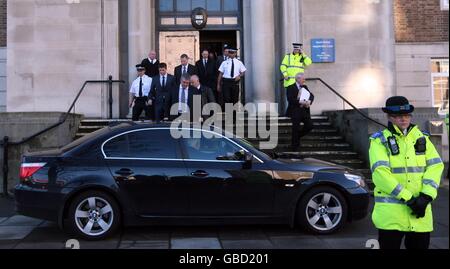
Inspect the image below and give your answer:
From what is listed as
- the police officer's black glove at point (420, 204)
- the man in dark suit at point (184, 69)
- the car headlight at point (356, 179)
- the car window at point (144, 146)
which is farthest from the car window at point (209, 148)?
the man in dark suit at point (184, 69)

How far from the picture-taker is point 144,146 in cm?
697

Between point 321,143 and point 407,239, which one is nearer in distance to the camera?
point 407,239

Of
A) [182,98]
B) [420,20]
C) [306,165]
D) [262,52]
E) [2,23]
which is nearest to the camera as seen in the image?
[306,165]

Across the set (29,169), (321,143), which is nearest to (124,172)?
(29,169)

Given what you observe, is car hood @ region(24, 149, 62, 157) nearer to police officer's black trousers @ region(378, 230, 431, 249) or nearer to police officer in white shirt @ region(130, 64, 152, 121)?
police officer's black trousers @ region(378, 230, 431, 249)

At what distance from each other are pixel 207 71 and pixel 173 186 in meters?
6.67

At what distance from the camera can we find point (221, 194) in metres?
6.80

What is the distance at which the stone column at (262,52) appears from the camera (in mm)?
14312

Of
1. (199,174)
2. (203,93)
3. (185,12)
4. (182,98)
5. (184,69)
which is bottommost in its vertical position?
(199,174)

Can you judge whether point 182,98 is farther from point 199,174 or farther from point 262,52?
point 262,52

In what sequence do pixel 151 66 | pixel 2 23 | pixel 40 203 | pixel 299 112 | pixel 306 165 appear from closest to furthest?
pixel 40 203 < pixel 306 165 < pixel 299 112 < pixel 151 66 < pixel 2 23

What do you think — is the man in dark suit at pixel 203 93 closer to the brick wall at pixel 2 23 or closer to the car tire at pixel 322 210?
the car tire at pixel 322 210

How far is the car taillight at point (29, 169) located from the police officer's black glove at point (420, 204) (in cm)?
486

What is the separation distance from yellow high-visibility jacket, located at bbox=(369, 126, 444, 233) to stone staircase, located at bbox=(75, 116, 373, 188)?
21.0 feet
